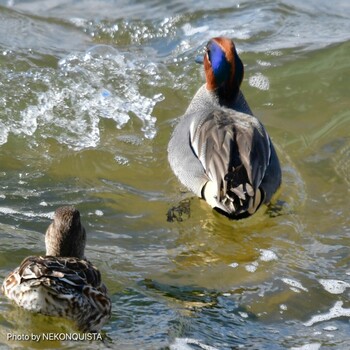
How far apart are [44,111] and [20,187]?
1.94 metres

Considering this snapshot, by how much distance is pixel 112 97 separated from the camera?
12.2 m

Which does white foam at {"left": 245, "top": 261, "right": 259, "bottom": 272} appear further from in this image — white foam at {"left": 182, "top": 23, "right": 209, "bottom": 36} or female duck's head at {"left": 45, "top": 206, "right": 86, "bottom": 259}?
white foam at {"left": 182, "top": 23, "right": 209, "bottom": 36}

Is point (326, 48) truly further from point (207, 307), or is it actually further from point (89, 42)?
point (207, 307)

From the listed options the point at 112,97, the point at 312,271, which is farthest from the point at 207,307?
the point at 112,97

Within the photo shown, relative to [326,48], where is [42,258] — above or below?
above

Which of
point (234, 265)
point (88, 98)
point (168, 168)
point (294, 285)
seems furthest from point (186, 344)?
point (88, 98)

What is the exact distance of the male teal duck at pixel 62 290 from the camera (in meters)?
6.70

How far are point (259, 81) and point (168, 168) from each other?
2726 mm

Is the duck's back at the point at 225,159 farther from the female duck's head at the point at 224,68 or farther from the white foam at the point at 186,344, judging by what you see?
the white foam at the point at 186,344

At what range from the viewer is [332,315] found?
7.81 m

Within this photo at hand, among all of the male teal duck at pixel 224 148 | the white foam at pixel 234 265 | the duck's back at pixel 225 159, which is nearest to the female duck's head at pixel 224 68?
the male teal duck at pixel 224 148

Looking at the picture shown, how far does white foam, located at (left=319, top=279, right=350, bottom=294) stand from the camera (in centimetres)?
822

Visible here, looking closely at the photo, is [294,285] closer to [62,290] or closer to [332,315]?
[332,315]

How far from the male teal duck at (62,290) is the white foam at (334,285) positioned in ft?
6.50
